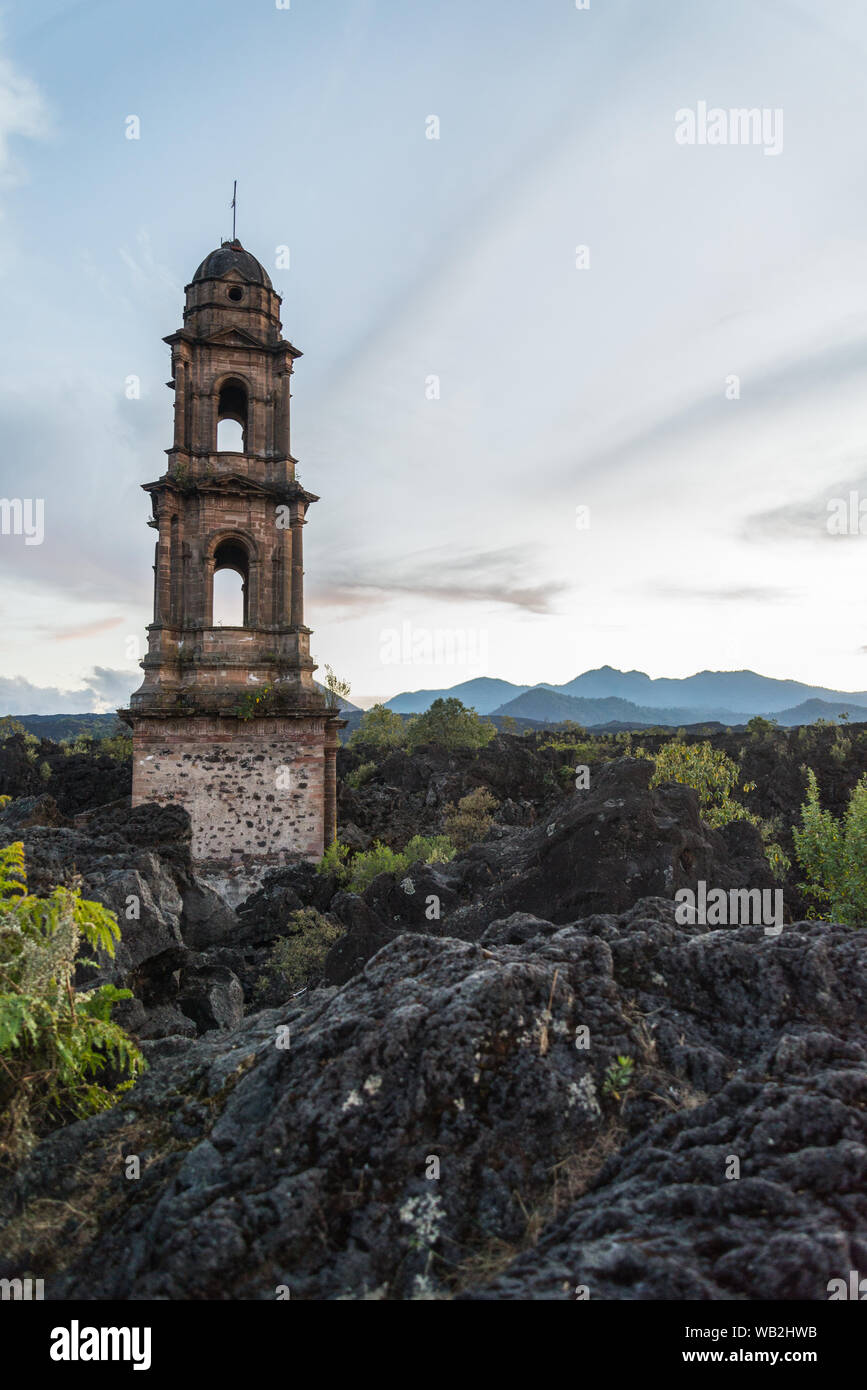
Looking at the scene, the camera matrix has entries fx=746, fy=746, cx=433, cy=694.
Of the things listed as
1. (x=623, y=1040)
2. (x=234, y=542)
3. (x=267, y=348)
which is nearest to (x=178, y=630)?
(x=234, y=542)

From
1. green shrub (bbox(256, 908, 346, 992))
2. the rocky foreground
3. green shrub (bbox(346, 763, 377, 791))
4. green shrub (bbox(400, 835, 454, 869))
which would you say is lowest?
green shrub (bbox(256, 908, 346, 992))

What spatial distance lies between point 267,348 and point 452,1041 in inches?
768

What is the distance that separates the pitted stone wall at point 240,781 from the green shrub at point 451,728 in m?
21.8

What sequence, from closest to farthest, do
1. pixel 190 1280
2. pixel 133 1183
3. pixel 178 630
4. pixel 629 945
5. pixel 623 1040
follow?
pixel 190 1280 → pixel 133 1183 → pixel 623 1040 → pixel 629 945 → pixel 178 630

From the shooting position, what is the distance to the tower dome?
1920 centimetres

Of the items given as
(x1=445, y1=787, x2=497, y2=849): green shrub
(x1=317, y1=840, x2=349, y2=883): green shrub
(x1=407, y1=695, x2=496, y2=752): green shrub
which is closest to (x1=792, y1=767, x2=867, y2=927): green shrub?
(x1=317, y1=840, x2=349, y2=883): green shrub

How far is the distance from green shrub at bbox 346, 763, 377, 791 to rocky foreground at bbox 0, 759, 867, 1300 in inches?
1113

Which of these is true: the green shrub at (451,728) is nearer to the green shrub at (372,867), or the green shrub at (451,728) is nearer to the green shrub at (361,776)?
the green shrub at (361,776)

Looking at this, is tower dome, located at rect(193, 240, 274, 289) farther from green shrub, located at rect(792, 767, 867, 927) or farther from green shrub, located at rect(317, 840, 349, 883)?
green shrub, located at rect(792, 767, 867, 927)

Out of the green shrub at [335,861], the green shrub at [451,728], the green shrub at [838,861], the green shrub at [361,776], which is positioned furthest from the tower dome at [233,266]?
the green shrub at [451,728]

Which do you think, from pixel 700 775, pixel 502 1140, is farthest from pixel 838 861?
pixel 700 775
